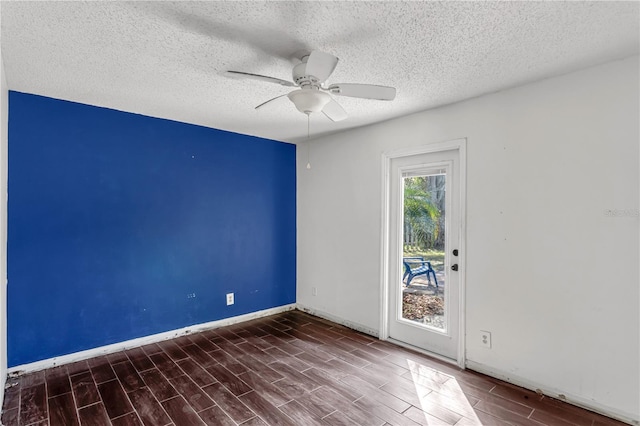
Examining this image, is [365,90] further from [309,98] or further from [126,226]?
[126,226]

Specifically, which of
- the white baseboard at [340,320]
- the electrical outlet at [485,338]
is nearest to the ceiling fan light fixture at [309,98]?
the electrical outlet at [485,338]

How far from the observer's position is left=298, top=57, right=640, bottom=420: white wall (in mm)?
2143

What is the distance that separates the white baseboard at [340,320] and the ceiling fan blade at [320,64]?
280 centimetres

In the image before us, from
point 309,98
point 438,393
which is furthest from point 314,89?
point 438,393

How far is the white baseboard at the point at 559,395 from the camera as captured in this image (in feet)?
6.98

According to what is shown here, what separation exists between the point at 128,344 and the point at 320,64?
3.18m

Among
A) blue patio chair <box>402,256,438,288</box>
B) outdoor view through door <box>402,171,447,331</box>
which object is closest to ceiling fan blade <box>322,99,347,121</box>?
outdoor view through door <box>402,171,447,331</box>

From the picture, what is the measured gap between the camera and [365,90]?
2.07 metres

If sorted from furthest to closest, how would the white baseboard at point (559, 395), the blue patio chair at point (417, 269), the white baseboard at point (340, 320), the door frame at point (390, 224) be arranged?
the white baseboard at point (340, 320)
the blue patio chair at point (417, 269)
the door frame at point (390, 224)
the white baseboard at point (559, 395)

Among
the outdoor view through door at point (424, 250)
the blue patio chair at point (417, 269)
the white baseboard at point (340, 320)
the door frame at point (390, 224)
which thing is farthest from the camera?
the white baseboard at point (340, 320)

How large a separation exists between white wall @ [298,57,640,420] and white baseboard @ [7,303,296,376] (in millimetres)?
2569

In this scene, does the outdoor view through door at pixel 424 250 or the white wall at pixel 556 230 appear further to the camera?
the outdoor view through door at pixel 424 250

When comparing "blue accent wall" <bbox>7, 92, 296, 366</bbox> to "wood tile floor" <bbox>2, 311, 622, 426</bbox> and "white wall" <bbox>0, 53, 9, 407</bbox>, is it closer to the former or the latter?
"white wall" <bbox>0, 53, 9, 407</bbox>

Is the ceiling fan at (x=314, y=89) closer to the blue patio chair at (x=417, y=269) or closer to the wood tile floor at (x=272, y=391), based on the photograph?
the blue patio chair at (x=417, y=269)
